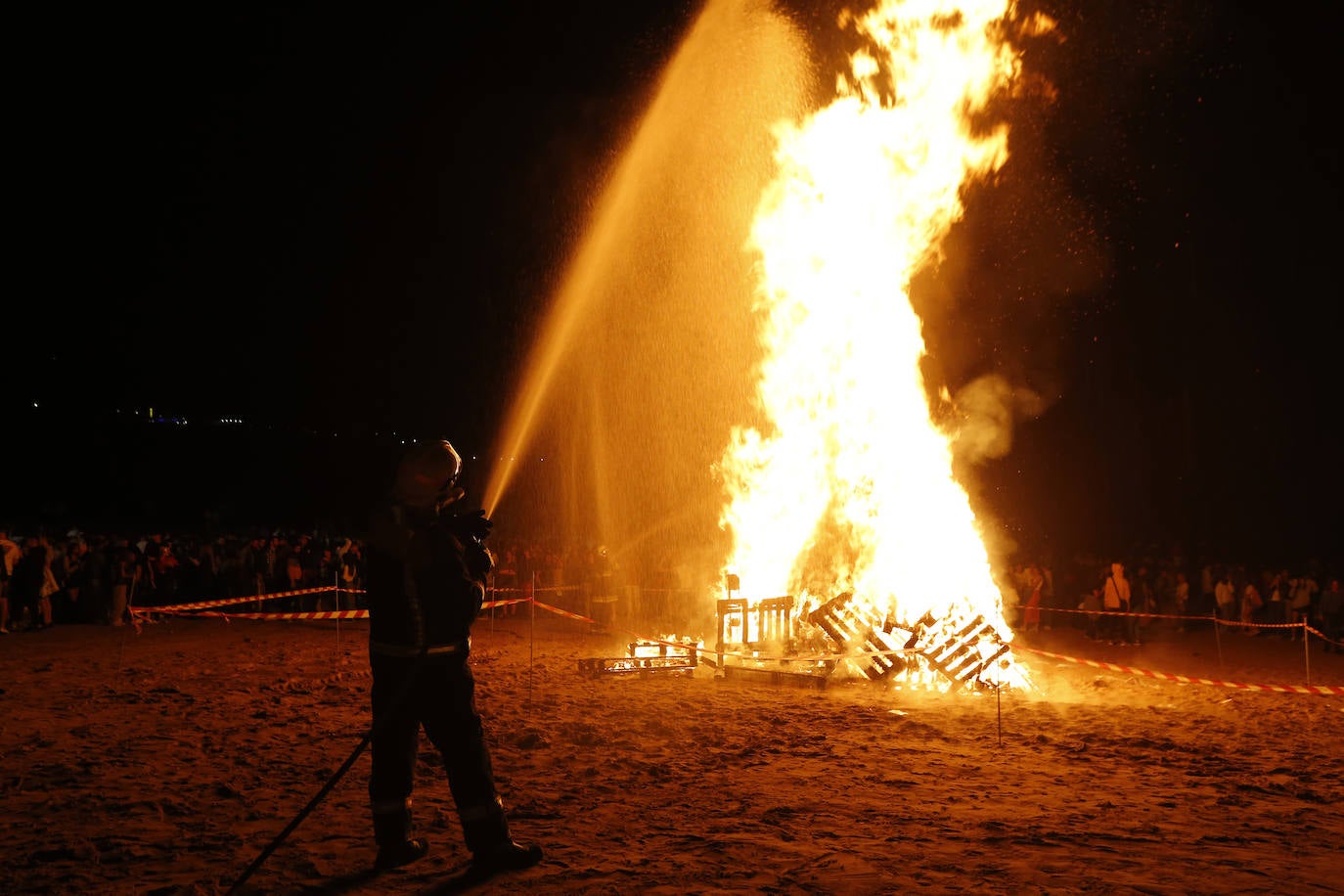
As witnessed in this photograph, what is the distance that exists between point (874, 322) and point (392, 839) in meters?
11.4

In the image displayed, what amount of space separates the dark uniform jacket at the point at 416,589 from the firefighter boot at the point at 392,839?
845 mm

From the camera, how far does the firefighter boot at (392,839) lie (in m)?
5.01

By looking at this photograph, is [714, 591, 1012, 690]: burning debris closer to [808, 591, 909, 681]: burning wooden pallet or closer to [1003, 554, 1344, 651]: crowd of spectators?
[808, 591, 909, 681]: burning wooden pallet

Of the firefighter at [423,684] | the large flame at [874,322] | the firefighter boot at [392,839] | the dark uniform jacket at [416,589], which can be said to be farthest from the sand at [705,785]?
the large flame at [874,322]

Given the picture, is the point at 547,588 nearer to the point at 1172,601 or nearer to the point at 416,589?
the point at 1172,601

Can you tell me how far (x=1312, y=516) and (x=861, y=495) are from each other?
3002 centimetres

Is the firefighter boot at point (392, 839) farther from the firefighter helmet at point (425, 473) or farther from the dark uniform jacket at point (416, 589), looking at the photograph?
the firefighter helmet at point (425, 473)

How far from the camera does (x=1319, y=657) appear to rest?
49.5 ft

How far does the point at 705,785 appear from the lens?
688 cm

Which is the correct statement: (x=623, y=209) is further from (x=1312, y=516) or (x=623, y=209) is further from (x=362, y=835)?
(x=1312, y=516)

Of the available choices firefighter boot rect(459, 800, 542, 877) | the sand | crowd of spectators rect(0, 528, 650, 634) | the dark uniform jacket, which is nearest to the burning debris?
the sand

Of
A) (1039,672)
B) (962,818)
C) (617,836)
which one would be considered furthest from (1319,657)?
(617,836)

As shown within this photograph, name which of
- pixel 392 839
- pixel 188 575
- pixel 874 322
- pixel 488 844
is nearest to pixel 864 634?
pixel 874 322

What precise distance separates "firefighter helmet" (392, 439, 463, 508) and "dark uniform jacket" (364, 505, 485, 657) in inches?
4.7
